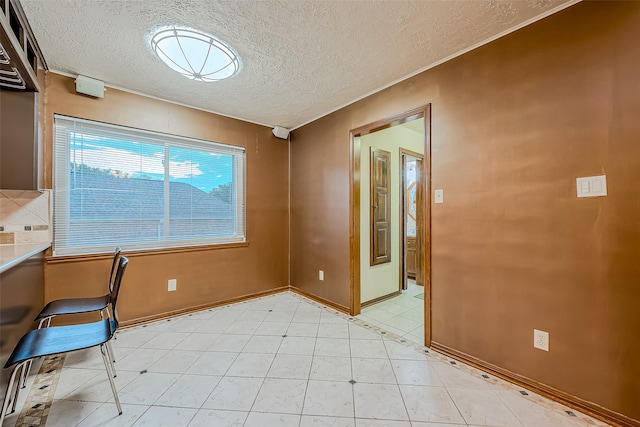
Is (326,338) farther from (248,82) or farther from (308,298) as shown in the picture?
(248,82)

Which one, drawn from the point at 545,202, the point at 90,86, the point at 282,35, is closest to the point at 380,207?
the point at 545,202

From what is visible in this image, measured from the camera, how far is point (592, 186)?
1500 millimetres

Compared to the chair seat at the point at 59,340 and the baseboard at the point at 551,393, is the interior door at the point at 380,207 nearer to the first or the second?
the baseboard at the point at 551,393

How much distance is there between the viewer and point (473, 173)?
1.98 meters

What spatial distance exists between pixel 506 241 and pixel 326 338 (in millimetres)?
1675

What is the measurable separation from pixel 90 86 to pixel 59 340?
2.14 m

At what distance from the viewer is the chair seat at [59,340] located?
126cm

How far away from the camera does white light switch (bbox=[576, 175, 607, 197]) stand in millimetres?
1469

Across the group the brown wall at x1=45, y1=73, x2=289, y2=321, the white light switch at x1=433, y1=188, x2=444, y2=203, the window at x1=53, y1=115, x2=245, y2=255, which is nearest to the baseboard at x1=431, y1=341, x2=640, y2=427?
the white light switch at x1=433, y1=188, x2=444, y2=203

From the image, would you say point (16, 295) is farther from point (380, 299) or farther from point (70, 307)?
point (380, 299)

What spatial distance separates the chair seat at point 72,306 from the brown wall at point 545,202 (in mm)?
2685

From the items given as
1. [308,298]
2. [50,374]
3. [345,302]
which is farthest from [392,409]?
[50,374]

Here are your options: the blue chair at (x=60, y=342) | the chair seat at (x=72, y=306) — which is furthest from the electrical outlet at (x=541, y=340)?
the chair seat at (x=72, y=306)

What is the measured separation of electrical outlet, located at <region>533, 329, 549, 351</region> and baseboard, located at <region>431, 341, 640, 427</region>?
9.2 inches
